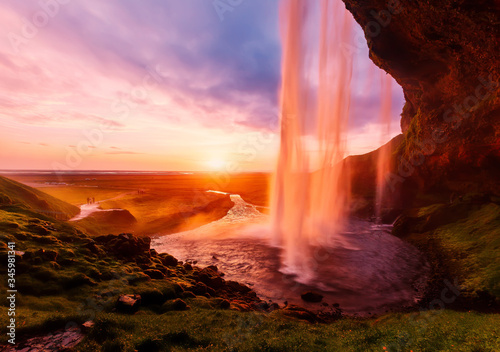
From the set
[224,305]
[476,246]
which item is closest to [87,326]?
[224,305]

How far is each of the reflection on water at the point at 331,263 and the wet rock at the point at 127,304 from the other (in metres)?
12.9

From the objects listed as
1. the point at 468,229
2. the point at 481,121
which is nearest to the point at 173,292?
the point at 468,229

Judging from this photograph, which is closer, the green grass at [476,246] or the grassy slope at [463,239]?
the green grass at [476,246]

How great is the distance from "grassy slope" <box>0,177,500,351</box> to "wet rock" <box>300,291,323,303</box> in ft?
16.8

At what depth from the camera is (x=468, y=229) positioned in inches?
1380

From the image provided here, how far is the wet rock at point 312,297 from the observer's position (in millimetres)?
22328

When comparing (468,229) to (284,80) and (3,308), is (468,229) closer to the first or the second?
(284,80)

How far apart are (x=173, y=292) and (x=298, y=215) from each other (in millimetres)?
32175

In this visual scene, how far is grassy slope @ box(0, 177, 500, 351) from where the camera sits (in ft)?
38.0

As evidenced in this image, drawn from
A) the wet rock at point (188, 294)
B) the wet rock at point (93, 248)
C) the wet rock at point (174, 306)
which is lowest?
the wet rock at point (188, 294)

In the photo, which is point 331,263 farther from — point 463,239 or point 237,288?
point 463,239

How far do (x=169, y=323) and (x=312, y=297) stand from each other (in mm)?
14745

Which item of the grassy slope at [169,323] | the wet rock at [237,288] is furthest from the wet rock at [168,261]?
the wet rock at [237,288]

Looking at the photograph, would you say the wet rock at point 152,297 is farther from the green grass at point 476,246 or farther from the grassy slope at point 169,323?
the green grass at point 476,246
